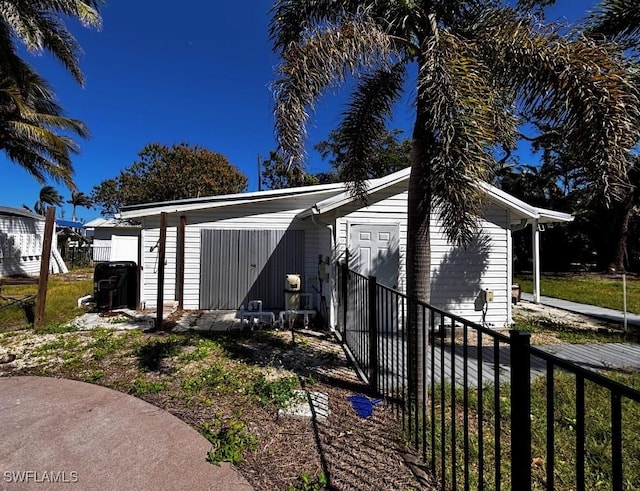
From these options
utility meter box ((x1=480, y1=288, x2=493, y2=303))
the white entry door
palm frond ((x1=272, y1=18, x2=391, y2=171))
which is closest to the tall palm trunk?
palm frond ((x1=272, y1=18, x2=391, y2=171))

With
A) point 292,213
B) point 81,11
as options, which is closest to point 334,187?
point 292,213

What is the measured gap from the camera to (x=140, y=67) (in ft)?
33.8

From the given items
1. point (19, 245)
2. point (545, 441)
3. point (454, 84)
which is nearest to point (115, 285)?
point (454, 84)

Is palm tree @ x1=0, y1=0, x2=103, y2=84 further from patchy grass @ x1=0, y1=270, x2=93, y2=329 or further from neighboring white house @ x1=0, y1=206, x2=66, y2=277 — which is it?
neighboring white house @ x1=0, y1=206, x2=66, y2=277

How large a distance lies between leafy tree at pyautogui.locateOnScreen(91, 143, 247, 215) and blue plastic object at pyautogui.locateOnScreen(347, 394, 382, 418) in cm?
2124

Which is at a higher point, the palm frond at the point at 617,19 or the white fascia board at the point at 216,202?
the palm frond at the point at 617,19

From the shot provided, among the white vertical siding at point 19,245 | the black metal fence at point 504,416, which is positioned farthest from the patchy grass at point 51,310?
the black metal fence at point 504,416

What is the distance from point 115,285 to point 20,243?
12197 mm

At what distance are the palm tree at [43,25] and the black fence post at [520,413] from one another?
1258 cm

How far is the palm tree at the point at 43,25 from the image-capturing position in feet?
29.6

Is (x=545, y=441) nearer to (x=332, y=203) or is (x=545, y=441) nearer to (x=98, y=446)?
(x=98, y=446)

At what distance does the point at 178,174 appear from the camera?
A: 22.9 metres

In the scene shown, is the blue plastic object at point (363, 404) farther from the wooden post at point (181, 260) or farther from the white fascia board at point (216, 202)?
the wooden post at point (181, 260)

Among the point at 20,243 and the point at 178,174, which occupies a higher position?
the point at 178,174
